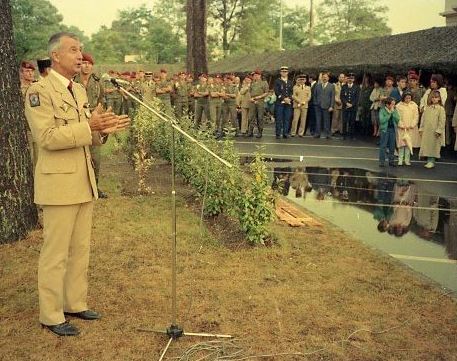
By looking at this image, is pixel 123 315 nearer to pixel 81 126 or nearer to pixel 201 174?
pixel 81 126

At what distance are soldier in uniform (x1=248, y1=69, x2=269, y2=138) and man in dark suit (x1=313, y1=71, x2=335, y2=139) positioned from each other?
6.09ft

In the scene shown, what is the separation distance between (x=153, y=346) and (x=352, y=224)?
14.6 ft

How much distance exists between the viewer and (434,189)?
10.3 m

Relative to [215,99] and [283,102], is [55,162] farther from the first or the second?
[215,99]

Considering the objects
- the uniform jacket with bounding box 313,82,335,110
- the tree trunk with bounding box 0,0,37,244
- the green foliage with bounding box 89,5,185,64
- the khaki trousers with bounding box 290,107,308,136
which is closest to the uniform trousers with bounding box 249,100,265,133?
the khaki trousers with bounding box 290,107,308,136

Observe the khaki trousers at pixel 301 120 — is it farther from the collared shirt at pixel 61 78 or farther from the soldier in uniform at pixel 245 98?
the collared shirt at pixel 61 78

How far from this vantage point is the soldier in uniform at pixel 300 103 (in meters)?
18.7

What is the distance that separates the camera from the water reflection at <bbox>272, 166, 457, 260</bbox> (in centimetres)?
757

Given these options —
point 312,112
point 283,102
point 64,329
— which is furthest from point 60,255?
point 312,112

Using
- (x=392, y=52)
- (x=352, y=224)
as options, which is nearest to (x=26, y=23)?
(x=392, y=52)

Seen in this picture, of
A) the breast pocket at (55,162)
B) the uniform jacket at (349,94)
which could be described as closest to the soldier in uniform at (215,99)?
the uniform jacket at (349,94)

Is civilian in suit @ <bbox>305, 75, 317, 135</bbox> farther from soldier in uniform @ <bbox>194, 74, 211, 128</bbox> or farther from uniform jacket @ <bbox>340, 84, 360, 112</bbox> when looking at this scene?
soldier in uniform @ <bbox>194, 74, 211, 128</bbox>

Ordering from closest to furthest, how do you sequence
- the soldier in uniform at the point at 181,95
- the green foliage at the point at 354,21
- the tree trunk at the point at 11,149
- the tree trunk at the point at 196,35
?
1. the tree trunk at the point at 11,149
2. the soldier in uniform at the point at 181,95
3. the tree trunk at the point at 196,35
4. the green foliage at the point at 354,21

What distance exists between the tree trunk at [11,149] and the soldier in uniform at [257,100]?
1219 cm
